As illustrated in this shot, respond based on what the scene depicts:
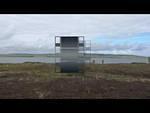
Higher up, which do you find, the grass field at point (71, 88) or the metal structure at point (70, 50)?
the metal structure at point (70, 50)

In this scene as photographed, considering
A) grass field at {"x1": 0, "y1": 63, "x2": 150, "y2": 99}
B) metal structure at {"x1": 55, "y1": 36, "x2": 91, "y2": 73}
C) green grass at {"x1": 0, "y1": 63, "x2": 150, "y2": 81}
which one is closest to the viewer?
grass field at {"x1": 0, "y1": 63, "x2": 150, "y2": 99}

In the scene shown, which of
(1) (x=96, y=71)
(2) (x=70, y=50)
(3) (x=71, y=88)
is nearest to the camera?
(3) (x=71, y=88)

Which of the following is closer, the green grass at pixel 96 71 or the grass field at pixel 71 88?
the grass field at pixel 71 88

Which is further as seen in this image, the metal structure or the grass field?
the metal structure

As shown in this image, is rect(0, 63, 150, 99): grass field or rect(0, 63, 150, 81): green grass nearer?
rect(0, 63, 150, 99): grass field

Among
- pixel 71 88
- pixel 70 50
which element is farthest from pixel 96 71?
pixel 71 88

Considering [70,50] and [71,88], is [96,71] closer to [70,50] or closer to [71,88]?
[70,50]

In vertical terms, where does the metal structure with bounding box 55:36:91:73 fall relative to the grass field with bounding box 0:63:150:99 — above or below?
above

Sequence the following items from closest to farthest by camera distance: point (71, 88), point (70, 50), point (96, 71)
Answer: point (71, 88), point (70, 50), point (96, 71)

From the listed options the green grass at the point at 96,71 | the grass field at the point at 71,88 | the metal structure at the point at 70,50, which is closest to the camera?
the grass field at the point at 71,88

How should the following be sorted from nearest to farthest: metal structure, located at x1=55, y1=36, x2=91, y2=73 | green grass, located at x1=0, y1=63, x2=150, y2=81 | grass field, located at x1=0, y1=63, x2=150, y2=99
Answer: grass field, located at x1=0, y1=63, x2=150, y2=99 → metal structure, located at x1=55, y1=36, x2=91, y2=73 → green grass, located at x1=0, y1=63, x2=150, y2=81
